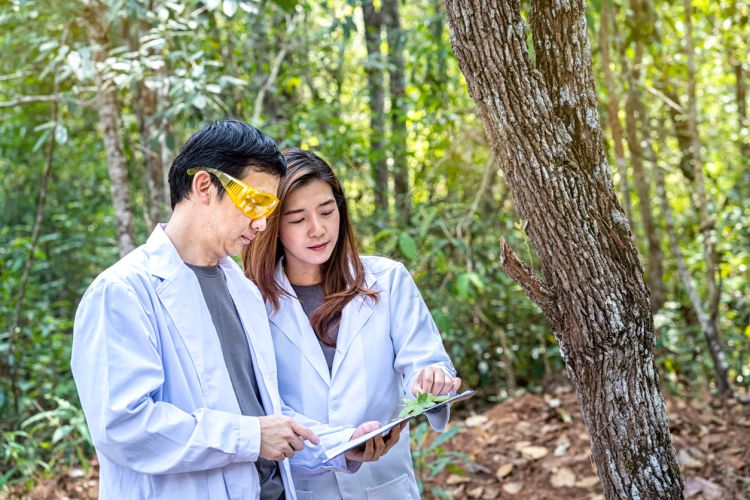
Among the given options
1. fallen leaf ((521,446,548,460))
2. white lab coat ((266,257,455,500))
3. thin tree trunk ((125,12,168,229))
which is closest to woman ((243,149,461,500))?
white lab coat ((266,257,455,500))

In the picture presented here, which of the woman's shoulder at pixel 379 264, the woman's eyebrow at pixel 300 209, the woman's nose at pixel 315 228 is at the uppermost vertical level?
the woman's eyebrow at pixel 300 209

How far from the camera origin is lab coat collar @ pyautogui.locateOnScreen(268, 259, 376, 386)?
2381 mm

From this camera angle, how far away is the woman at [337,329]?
235cm

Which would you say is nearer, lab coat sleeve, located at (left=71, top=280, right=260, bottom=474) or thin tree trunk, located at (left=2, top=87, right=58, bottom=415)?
lab coat sleeve, located at (left=71, top=280, right=260, bottom=474)

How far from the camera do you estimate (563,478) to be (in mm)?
4031

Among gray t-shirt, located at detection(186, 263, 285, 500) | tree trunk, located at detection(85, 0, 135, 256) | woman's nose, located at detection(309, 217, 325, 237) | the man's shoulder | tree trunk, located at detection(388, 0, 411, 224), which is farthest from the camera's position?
tree trunk, located at detection(388, 0, 411, 224)

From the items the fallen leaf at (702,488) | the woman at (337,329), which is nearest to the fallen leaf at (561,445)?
the fallen leaf at (702,488)

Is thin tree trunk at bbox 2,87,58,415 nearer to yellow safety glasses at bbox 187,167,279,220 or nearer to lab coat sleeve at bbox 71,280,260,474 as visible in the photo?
yellow safety glasses at bbox 187,167,279,220

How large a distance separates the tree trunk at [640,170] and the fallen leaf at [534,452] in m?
1.74

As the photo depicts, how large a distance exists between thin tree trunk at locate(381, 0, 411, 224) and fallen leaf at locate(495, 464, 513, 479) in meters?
1.98

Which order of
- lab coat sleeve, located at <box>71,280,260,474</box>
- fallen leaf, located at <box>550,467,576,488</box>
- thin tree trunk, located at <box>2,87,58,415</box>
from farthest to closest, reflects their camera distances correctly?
1. thin tree trunk, located at <box>2,87,58,415</box>
2. fallen leaf, located at <box>550,467,576,488</box>
3. lab coat sleeve, located at <box>71,280,260,474</box>

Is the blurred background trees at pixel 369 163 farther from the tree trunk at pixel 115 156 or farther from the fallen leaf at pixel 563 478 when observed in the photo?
the fallen leaf at pixel 563 478

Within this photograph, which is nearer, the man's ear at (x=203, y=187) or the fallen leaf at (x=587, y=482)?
the man's ear at (x=203, y=187)

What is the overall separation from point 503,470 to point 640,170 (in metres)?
2.58
